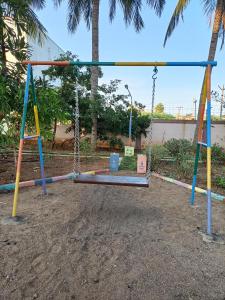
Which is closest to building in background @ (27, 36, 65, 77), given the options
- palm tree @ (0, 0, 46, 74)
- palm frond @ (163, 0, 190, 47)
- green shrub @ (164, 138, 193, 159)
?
palm frond @ (163, 0, 190, 47)

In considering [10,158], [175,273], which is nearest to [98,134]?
[10,158]

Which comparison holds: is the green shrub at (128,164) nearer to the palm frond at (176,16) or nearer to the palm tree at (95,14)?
the palm tree at (95,14)

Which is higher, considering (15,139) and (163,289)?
(15,139)

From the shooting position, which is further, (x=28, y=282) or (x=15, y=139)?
(x=15, y=139)

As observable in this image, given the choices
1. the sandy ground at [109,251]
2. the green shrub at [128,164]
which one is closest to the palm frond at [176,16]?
the green shrub at [128,164]

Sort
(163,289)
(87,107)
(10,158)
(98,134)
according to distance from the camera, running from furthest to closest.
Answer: (98,134) → (87,107) → (10,158) → (163,289)

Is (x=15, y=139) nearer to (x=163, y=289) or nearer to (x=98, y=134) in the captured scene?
(x=163, y=289)

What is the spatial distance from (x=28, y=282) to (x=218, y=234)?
2115mm

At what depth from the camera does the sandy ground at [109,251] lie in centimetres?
189

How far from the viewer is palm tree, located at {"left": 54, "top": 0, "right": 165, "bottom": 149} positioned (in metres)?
9.72

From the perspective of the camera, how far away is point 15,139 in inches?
199

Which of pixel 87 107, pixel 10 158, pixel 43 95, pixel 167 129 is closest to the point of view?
pixel 43 95

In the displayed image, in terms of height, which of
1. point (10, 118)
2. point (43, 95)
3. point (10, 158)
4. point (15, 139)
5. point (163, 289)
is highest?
point (43, 95)

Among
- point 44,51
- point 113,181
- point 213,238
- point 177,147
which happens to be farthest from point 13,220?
point 44,51
